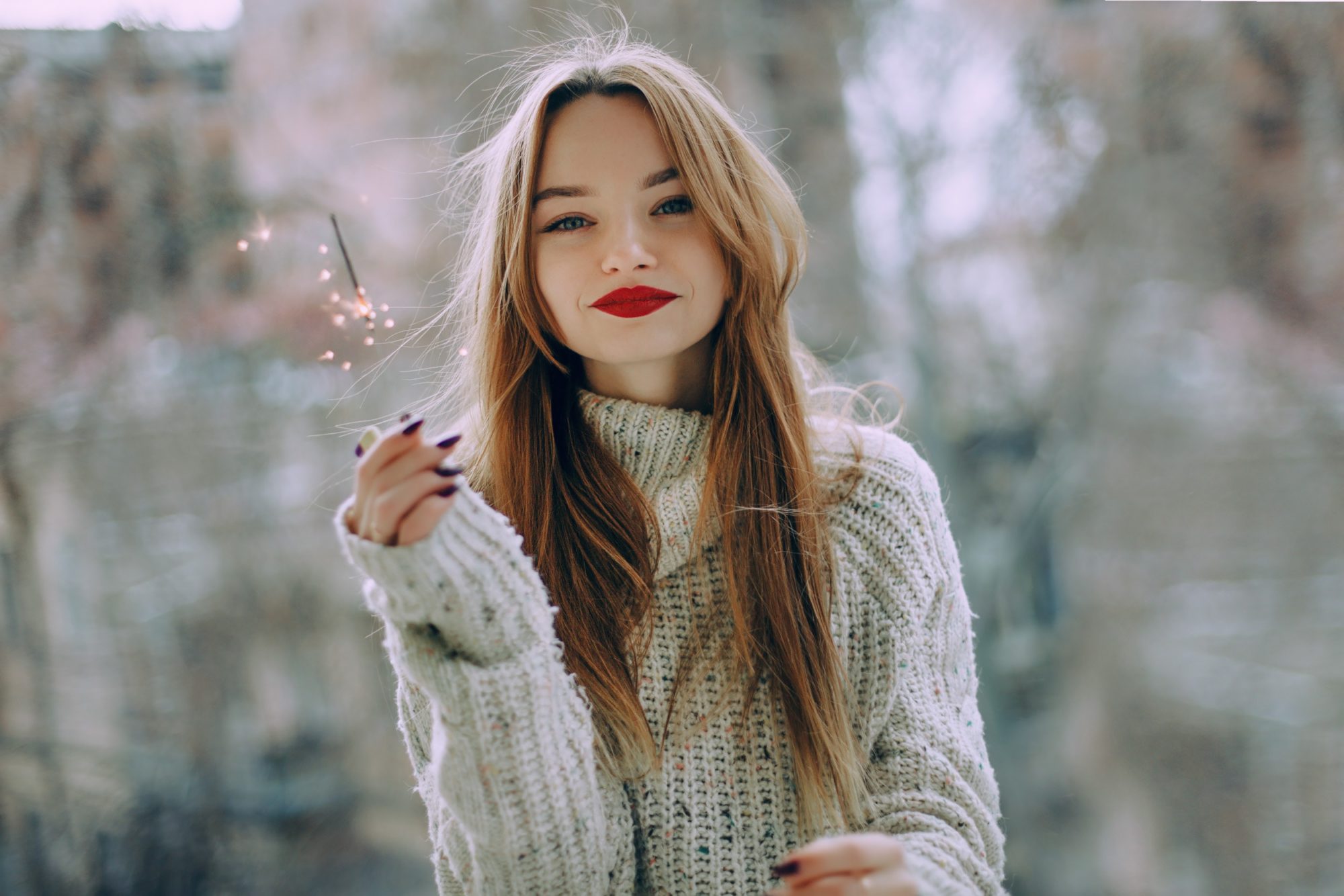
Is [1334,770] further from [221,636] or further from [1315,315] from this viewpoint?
[221,636]

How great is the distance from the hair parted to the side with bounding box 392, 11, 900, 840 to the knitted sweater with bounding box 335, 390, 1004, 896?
20 millimetres

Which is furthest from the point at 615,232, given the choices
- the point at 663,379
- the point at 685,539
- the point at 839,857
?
the point at 839,857

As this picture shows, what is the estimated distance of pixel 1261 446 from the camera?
168 centimetres

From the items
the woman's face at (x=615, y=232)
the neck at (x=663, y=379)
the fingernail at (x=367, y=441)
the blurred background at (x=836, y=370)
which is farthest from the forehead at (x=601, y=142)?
the blurred background at (x=836, y=370)

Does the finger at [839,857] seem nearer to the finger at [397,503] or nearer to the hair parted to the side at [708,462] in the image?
the hair parted to the side at [708,462]

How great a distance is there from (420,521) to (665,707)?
31 centimetres

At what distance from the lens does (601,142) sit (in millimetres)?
752

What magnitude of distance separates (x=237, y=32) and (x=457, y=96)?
1.14 feet

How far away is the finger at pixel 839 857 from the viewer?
1.76 feet

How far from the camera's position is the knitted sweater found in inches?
23.2

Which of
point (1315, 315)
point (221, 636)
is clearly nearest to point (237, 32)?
point (221, 636)

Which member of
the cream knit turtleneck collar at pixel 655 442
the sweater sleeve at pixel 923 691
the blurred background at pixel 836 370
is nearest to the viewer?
the sweater sleeve at pixel 923 691

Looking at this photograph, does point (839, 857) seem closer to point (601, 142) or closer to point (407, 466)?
point (407, 466)

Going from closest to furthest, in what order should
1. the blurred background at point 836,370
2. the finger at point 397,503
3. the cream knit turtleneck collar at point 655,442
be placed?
the finger at point 397,503, the cream knit turtleneck collar at point 655,442, the blurred background at point 836,370
